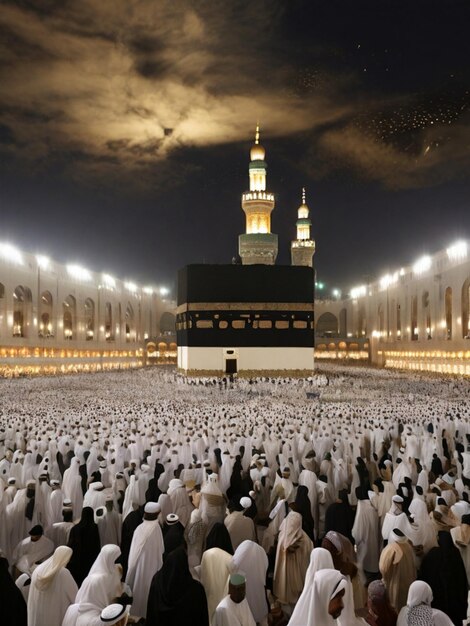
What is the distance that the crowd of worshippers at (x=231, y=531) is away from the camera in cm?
279

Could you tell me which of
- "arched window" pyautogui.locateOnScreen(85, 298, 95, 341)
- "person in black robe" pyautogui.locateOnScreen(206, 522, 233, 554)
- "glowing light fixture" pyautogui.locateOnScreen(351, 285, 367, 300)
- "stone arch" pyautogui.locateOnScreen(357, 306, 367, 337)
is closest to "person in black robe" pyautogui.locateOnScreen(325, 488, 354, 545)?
"person in black robe" pyautogui.locateOnScreen(206, 522, 233, 554)

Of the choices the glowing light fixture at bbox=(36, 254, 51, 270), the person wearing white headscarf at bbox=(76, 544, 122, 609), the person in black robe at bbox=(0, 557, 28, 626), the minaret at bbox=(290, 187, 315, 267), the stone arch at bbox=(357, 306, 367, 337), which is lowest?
the person in black robe at bbox=(0, 557, 28, 626)

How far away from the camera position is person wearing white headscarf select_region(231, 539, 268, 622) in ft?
11.9

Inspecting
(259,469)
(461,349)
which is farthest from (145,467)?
(461,349)

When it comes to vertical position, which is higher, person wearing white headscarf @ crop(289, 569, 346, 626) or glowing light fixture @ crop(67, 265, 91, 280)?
glowing light fixture @ crop(67, 265, 91, 280)

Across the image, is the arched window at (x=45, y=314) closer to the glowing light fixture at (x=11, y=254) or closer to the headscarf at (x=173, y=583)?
the glowing light fixture at (x=11, y=254)

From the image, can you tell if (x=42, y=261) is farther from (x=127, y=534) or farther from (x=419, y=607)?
(x=419, y=607)

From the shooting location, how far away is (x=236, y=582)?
258 centimetres

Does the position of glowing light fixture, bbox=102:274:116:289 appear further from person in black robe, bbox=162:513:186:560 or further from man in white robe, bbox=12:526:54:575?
person in black robe, bbox=162:513:186:560

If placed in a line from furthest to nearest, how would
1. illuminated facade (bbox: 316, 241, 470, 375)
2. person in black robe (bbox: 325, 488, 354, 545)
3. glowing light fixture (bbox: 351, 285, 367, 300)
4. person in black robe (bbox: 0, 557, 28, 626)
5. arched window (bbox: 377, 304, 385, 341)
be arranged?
glowing light fixture (bbox: 351, 285, 367, 300) → arched window (bbox: 377, 304, 385, 341) → illuminated facade (bbox: 316, 241, 470, 375) → person in black robe (bbox: 325, 488, 354, 545) → person in black robe (bbox: 0, 557, 28, 626)

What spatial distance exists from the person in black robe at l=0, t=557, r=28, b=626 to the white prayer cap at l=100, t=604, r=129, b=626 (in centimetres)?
89

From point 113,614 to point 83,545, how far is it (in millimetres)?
1777

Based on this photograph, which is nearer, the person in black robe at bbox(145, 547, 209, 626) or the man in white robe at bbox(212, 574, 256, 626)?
the man in white robe at bbox(212, 574, 256, 626)

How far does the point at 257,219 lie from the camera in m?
36.8
